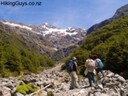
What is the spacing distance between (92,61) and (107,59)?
2898 centimetres

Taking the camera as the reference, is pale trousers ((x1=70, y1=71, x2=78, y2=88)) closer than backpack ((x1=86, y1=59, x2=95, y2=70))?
No

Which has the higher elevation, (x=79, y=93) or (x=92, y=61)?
(x=92, y=61)

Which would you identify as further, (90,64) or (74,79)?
(74,79)

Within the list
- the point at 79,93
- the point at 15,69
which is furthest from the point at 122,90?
the point at 15,69

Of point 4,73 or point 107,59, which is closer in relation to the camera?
point 107,59

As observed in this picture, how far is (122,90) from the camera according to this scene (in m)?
21.1

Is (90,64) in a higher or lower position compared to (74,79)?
higher

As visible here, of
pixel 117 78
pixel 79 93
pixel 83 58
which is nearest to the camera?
pixel 79 93

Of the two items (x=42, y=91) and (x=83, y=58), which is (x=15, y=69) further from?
(x=42, y=91)

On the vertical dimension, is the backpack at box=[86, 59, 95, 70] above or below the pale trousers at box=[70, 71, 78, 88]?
above

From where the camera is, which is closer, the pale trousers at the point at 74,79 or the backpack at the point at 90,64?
Answer: the backpack at the point at 90,64

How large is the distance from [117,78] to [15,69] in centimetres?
6092

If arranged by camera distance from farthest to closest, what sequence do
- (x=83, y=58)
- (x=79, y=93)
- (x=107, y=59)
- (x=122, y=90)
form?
(x=83, y=58) < (x=107, y=59) < (x=79, y=93) < (x=122, y=90)

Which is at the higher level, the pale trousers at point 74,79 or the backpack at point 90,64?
the backpack at point 90,64
